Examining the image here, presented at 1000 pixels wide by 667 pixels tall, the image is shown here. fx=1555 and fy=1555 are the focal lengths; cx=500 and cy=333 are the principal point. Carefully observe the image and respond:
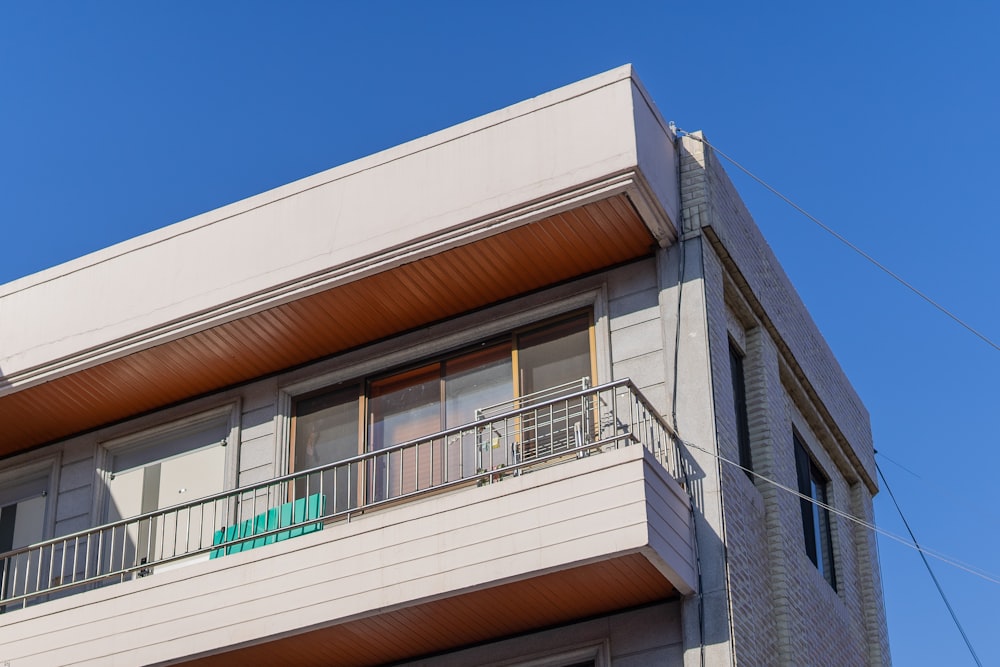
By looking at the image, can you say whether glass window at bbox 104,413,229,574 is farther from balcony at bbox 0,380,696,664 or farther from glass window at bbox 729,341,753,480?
glass window at bbox 729,341,753,480

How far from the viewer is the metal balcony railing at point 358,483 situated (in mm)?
15180

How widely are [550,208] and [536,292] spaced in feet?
4.54

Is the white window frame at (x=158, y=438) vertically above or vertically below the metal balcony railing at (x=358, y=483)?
above

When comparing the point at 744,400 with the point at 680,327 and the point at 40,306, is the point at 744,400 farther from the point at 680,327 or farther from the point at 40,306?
the point at 40,306

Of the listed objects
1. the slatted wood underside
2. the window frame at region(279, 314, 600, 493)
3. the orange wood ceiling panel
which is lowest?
the slatted wood underside

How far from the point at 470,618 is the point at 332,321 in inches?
161

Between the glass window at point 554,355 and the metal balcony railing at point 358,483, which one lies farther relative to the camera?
the glass window at point 554,355

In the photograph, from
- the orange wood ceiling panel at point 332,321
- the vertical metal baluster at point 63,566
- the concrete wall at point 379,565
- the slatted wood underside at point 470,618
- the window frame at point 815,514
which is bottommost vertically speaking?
the slatted wood underside at point 470,618

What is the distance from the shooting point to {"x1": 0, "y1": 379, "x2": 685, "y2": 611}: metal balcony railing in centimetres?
1518

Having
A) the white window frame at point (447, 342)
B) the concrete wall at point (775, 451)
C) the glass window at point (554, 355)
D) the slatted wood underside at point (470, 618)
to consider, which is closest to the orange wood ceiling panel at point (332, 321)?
the white window frame at point (447, 342)

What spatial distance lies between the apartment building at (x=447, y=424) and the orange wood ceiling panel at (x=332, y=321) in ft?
0.13

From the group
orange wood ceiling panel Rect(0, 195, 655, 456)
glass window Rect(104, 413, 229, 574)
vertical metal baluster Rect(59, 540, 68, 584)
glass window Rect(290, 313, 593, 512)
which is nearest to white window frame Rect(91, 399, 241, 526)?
glass window Rect(104, 413, 229, 574)

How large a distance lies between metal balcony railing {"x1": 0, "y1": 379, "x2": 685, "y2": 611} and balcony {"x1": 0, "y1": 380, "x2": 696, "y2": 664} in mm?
31

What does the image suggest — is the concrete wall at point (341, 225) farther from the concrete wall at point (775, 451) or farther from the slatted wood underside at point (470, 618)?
the slatted wood underside at point (470, 618)
